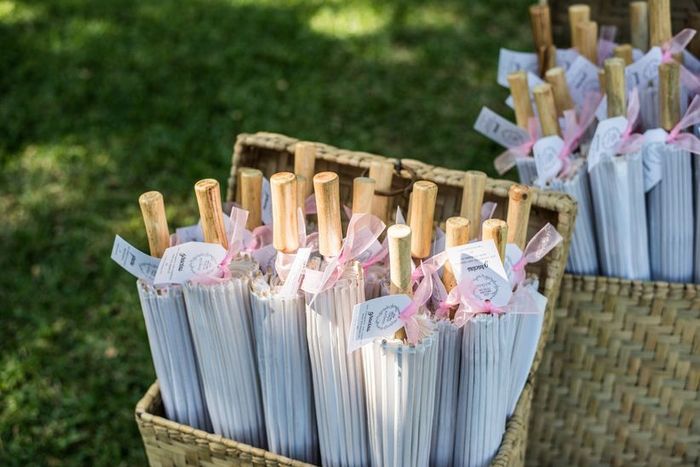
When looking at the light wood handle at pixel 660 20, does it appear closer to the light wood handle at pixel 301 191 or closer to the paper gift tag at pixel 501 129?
the paper gift tag at pixel 501 129

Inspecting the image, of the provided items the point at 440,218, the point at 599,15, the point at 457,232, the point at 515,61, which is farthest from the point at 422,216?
the point at 599,15

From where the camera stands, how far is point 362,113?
107 inches

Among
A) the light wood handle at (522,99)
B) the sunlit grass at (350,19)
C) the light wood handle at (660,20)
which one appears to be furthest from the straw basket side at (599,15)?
the sunlit grass at (350,19)

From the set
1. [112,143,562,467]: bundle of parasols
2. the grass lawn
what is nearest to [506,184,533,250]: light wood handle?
[112,143,562,467]: bundle of parasols

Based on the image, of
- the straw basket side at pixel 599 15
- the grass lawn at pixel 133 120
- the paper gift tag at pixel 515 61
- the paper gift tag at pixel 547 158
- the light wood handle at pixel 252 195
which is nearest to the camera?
the light wood handle at pixel 252 195

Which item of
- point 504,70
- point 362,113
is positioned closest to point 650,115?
point 504,70

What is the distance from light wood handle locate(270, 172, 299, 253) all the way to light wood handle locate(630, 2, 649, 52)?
778 mm

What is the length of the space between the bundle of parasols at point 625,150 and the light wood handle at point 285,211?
43 cm

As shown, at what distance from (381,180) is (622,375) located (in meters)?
0.53

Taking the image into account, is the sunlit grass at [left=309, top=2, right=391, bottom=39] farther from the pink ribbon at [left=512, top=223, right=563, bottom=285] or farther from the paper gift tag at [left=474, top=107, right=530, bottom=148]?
the pink ribbon at [left=512, top=223, right=563, bottom=285]

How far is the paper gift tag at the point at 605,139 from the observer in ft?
3.94

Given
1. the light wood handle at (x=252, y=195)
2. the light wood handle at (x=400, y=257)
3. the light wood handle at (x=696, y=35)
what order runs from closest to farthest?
the light wood handle at (x=400, y=257)
the light wood handle at (x=252, y=195)
the light wood handle at (x=696, y=35)

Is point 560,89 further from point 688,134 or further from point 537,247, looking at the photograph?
point 537,247

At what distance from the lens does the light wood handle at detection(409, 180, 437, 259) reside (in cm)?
99
